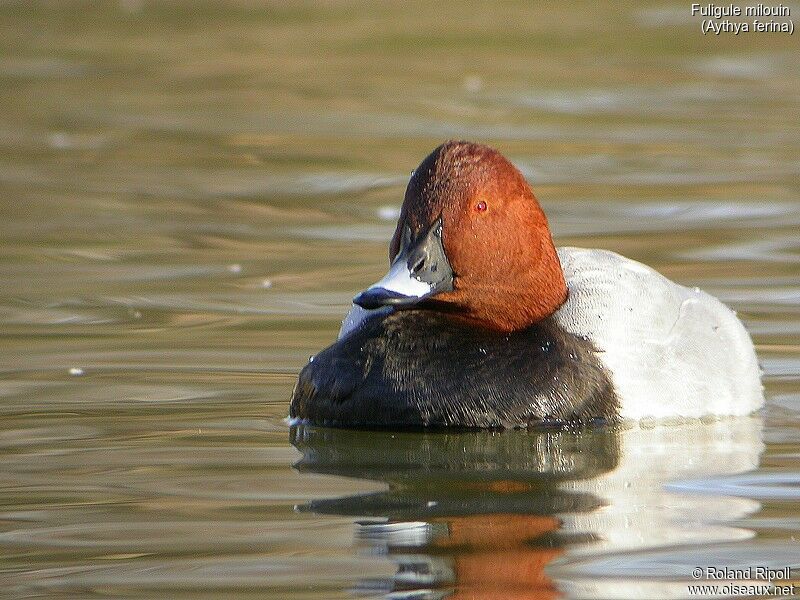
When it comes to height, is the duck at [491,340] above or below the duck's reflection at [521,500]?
above

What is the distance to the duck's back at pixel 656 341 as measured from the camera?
5801 mm

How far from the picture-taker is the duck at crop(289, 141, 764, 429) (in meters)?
5.59

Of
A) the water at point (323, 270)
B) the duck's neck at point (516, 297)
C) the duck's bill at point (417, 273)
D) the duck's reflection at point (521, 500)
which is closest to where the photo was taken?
the duck's reflection at point (521, 500)

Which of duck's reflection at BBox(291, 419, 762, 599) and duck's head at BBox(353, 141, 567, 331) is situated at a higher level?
duck's head at BBox(353, 141, 567, 331)

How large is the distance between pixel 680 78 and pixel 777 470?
9.82 m

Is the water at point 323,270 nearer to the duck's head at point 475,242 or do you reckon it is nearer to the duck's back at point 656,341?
the duck's back at point 656,341

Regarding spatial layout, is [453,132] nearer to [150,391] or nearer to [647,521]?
[150,391]

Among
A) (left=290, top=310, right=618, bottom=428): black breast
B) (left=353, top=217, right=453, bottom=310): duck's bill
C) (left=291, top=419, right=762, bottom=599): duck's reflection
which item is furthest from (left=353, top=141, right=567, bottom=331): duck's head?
(left=291, top=419, right=762, bottom=599): duck's reflection

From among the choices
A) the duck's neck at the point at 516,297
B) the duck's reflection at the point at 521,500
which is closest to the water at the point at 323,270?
the duck's reflection at the point at 521,500

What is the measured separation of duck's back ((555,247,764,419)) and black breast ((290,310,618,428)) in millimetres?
100

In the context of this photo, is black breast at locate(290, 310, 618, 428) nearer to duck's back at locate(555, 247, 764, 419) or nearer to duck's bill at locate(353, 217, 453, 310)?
duck's back at locate(555, 247, 764, 419)

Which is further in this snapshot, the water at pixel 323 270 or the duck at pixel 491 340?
Result: the duck at pixel 491 340

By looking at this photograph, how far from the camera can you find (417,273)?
5531 millimetres

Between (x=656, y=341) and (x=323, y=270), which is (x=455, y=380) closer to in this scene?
(x=656, y=341)
